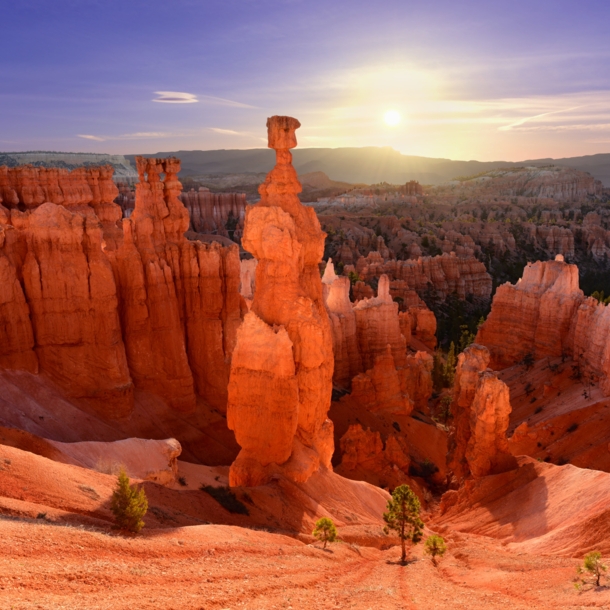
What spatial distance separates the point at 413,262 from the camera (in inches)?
2330

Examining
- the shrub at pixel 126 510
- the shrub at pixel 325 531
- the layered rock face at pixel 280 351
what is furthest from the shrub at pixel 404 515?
the shrub at pixel 126 510

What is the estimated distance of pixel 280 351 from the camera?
46.8 feet

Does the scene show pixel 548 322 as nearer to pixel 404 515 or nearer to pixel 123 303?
pixel 404 515

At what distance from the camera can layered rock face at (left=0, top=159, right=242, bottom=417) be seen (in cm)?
1817

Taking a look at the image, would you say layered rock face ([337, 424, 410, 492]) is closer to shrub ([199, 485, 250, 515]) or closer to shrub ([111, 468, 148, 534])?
shrub ([199, 485, 250, 515])

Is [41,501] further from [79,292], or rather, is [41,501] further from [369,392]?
[369,392]

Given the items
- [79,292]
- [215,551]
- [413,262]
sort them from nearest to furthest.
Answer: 1. [215,551]
2. [79,292]
3. [413,262]

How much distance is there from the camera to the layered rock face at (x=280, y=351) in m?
14.4

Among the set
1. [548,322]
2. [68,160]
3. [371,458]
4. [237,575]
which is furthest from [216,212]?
[237,575]

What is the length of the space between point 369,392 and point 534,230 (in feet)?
227

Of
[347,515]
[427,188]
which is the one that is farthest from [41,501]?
[427,188]

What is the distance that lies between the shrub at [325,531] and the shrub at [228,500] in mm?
1692

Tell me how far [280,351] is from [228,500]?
3.76 meters

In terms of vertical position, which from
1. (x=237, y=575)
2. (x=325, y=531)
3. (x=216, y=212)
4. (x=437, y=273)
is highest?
(x=216, y=212)
